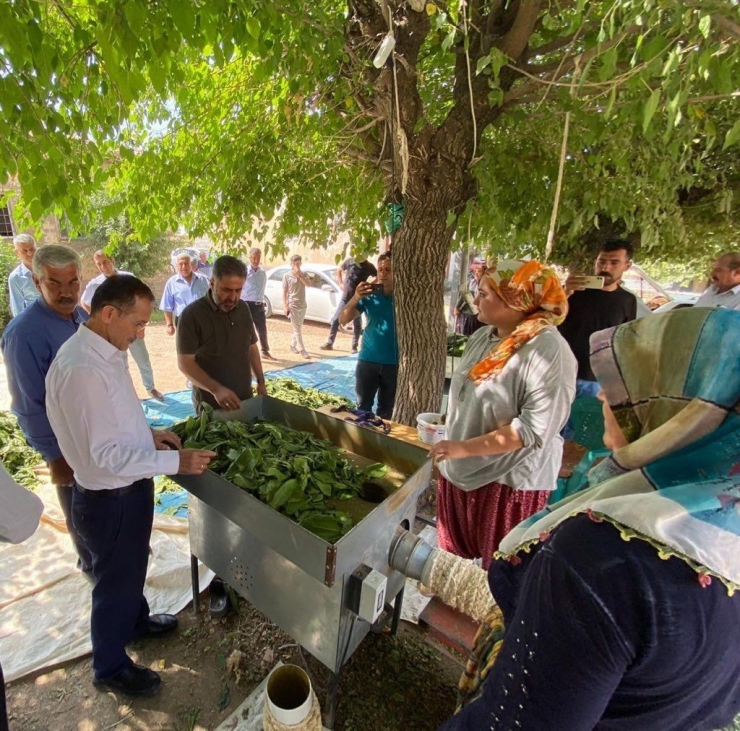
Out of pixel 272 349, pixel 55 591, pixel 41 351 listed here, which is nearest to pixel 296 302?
pixel 272 349

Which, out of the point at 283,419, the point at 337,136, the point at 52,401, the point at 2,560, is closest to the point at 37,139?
the point at 52,401

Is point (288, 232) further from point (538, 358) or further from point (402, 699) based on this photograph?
point (402, 699)

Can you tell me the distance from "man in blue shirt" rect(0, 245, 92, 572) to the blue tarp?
112 centimetres

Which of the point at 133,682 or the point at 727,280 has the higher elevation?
the point at 727,280

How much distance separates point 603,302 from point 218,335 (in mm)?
3245

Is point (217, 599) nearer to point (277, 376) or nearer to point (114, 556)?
point (114, 556)

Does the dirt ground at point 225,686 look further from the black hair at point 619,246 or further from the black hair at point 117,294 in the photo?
the black hair at point 619,246

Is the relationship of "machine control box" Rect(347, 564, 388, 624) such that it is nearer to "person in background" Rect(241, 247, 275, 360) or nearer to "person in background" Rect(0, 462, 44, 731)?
"person in background" Rect(0, 462, 44, 731)

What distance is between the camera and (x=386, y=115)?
2674mm

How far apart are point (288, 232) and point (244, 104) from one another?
106 cm

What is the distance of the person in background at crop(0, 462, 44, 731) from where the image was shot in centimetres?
132

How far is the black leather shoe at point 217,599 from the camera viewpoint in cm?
237

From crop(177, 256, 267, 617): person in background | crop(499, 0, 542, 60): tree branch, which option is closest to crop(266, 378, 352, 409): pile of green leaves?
crop(177, 256, 267, 617): person in background

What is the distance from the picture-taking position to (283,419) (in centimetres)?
244
